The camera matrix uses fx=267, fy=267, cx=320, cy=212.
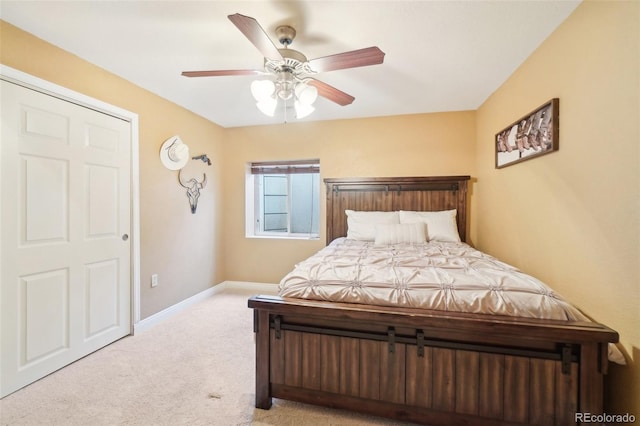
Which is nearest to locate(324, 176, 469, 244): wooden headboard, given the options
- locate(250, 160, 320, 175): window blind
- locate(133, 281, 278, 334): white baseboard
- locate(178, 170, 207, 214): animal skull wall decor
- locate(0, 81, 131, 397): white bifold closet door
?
locate(250, 160, 320, 175): window blind

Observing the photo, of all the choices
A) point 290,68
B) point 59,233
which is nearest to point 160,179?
point 59,233

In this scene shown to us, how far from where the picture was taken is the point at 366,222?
10.6ft

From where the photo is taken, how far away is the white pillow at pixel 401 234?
2848 millimetres

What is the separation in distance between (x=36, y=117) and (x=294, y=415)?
2.64 meters

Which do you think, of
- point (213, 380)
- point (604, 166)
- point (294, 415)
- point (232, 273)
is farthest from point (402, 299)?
point (232, 273)

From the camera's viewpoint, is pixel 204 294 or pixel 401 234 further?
pixel 204 294

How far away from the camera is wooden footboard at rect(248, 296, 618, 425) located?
1245 millimetres

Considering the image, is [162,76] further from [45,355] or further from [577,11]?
[577,11]

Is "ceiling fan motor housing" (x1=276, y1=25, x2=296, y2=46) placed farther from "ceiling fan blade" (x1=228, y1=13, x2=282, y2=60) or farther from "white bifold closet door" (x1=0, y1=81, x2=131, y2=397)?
"white bifold closet door" (x1=0, y1=81, x2=131, y2=397)

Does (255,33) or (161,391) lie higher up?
(255,33)

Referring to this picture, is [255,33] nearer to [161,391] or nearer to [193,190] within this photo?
[161,391]

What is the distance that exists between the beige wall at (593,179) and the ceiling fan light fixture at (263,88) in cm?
182

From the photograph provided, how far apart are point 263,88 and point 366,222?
78.2 inches

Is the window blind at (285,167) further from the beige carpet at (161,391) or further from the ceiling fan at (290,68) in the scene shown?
the beige carpet at (161,391)
